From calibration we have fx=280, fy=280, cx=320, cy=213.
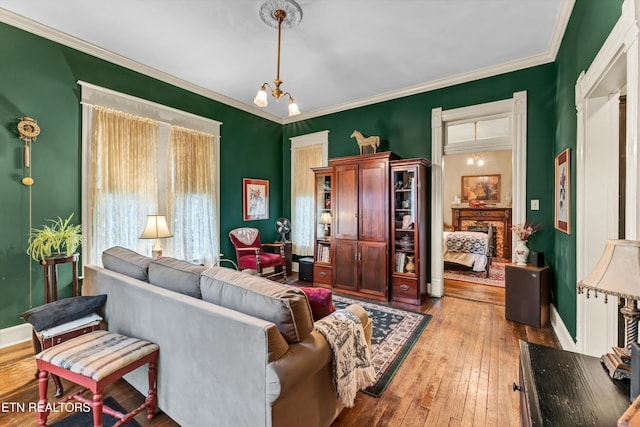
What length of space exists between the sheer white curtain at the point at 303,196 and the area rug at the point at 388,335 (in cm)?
168

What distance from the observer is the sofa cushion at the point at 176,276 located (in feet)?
5.61

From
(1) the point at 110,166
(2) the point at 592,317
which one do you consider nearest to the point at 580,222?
(2) the point at 592,317

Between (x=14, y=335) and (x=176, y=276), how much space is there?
2.41 metres

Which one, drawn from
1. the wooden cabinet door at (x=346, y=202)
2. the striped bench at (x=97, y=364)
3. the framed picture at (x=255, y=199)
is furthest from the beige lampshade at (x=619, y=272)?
the framed picture at (x=255, y=199)

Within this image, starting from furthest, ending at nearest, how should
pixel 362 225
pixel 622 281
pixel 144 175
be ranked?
pixel 362 225, pixel 144 175, pixel 622 281

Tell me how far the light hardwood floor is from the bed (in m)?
2.42

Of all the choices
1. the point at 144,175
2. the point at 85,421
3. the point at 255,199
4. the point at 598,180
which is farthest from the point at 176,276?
the point at 255,199

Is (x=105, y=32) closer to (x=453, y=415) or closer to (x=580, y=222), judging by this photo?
(x=453, y=415)

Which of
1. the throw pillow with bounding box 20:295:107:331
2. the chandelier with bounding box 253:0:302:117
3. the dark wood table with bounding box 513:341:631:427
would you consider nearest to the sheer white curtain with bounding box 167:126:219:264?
the throw pillow with bounding box 20:295:107:331

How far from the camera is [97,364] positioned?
1.48 m

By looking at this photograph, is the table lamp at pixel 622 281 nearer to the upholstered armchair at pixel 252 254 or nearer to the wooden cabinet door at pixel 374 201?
the wooden cabinet door at pixel 374 201

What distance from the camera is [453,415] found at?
181cm

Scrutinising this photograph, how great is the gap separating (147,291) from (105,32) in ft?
9.50

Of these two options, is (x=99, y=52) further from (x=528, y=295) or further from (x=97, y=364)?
(x=528, y=295)
